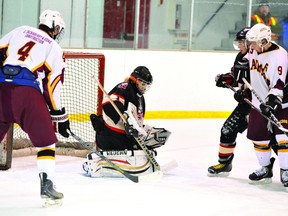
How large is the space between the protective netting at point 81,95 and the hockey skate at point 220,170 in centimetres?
92

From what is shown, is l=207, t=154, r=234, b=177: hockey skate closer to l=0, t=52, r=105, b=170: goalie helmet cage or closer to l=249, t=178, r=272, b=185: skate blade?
l=249, t=178, r=272, b=185: skate blade

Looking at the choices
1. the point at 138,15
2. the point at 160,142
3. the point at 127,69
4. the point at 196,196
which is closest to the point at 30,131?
the point at 196,196

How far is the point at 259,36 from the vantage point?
488cm

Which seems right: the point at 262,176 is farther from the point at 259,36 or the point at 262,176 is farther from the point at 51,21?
the point at 51,21

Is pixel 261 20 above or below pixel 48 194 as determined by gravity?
above

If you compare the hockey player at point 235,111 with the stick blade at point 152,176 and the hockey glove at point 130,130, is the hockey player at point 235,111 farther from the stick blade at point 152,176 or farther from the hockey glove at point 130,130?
the hockey glove at point 130,130

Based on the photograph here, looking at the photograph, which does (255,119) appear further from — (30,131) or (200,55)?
(200,55)

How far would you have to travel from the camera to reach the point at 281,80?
4.82m

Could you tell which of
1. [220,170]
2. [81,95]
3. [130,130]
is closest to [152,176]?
[130,130]

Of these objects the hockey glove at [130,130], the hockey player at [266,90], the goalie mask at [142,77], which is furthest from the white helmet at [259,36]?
the hockey glove at [130,130]

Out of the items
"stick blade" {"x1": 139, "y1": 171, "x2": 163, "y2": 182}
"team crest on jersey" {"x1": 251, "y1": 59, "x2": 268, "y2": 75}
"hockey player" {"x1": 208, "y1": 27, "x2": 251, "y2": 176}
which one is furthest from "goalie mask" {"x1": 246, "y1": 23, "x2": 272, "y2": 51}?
"stick blade" {"x1": 139, "y1": 171, "x2": 163, "y2": 182}

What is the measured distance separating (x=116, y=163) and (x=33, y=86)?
1169mm

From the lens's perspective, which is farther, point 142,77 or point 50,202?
point 142,77

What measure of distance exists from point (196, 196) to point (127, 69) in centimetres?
327
